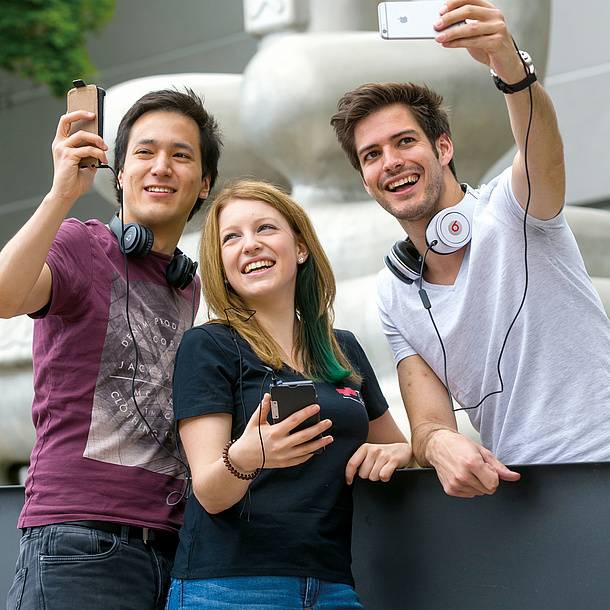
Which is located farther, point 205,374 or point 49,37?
point 49,37

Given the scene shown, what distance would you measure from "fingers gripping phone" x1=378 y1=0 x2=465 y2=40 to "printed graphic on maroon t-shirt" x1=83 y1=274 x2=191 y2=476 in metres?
0.92

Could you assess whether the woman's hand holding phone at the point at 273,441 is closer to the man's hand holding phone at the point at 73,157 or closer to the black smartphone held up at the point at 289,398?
the black smartphone held up at the point at 289,398

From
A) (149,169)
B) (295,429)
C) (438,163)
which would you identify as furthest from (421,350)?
(149,169)

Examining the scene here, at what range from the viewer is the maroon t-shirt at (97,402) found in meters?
1.99

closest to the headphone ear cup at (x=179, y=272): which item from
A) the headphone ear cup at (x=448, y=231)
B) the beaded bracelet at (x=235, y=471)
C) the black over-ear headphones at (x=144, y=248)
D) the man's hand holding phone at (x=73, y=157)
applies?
the black over-ear headphones at (x=144, y=248)

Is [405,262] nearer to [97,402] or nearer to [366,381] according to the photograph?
[366,381]

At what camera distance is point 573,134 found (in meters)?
8.82

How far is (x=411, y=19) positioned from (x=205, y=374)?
0.95 m

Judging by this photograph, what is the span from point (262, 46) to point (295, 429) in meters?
4.26

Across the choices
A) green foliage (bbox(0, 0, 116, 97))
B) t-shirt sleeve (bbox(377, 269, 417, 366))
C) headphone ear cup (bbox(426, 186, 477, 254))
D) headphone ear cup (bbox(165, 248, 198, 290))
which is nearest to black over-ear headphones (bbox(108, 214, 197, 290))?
headphone ear cup (bbox(165, 248, 198, 290))

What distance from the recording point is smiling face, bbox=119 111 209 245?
7.87ft

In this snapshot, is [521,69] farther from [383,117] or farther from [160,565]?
[160,565]

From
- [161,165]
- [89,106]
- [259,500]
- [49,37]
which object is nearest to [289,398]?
[259,500]

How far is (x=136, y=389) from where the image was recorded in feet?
7.02
